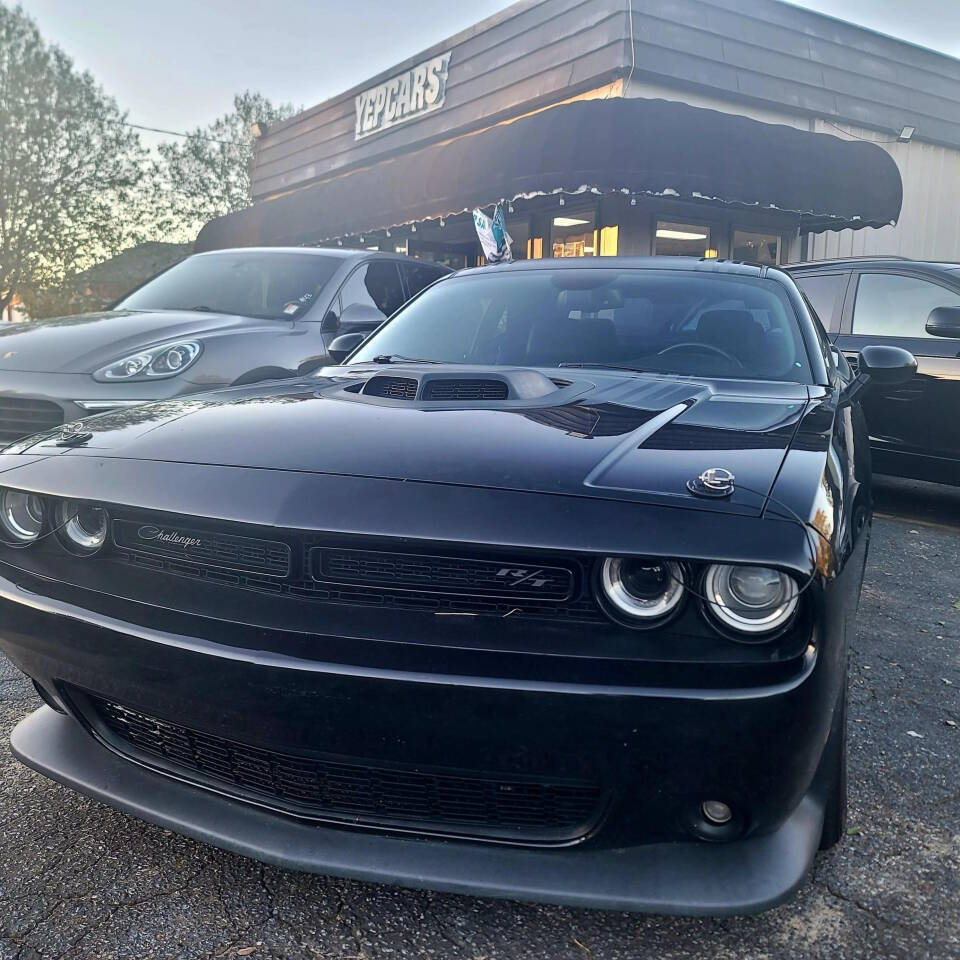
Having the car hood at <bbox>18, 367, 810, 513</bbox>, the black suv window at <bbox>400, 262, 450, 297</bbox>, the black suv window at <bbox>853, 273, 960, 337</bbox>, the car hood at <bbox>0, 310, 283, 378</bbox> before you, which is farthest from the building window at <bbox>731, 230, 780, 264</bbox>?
the car hood at <bbox>18, 367, 810, 513</bbox>

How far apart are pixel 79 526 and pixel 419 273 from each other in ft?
15.1

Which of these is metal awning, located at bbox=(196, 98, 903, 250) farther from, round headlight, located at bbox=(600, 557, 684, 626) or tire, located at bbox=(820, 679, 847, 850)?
round headlight, located at bbox=(600, 557, 684, 626)

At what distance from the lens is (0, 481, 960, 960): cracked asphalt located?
1544mm

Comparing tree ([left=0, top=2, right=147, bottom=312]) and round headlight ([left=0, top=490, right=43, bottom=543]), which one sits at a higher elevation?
tree ([left=0, top=2, right=147, bottom=312])

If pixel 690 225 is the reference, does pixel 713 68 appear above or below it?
above

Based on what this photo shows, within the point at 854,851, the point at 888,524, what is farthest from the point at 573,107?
the point at 854,851

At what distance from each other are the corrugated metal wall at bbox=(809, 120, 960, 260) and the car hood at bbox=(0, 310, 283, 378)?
10.5 metres

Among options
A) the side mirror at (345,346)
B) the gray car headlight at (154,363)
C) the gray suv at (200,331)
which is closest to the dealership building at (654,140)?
the gray suv at (200,331)

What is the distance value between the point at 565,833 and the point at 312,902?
1.85ft

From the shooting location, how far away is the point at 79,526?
1.79 meters

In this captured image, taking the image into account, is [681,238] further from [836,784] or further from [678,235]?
[836,784]

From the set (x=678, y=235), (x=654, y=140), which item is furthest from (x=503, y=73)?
(x=654, y=140)

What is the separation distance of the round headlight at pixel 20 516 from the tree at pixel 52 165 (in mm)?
20162

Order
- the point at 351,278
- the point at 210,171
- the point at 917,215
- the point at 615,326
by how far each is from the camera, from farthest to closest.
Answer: the point at 210,171
the point at 917,215
the point at 351,278
the point at 615,326
